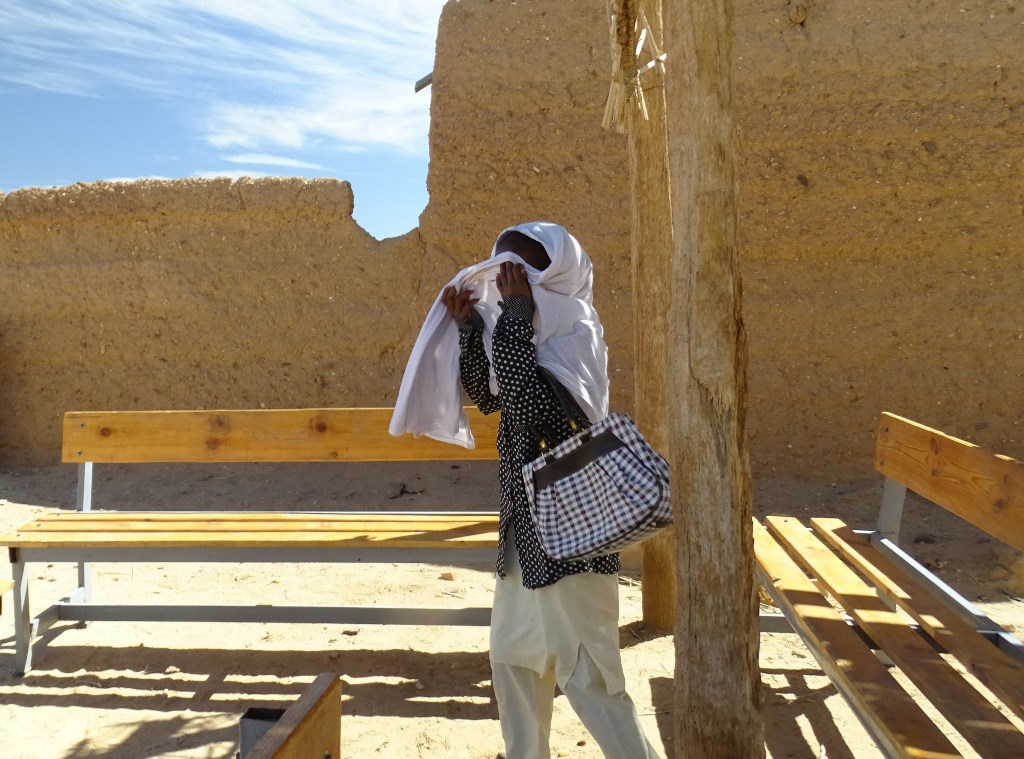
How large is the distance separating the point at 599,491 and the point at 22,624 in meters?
2.67

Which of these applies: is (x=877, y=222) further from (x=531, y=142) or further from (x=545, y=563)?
(x=545, y=563)

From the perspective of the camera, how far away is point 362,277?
632 centimetres

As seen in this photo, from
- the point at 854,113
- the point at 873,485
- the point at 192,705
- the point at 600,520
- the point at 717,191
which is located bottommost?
the point at 192,705

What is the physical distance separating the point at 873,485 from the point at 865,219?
169cm

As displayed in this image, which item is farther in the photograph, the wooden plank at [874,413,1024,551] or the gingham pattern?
the wooden plank at [874,413,1024,551]

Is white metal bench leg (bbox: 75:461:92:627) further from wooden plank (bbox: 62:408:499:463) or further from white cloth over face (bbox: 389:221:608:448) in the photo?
white cloth over face (bbox: 389:221:608:448)

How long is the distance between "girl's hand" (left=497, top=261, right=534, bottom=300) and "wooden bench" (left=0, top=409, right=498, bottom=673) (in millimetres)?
1176

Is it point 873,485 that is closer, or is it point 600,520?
point 600,520

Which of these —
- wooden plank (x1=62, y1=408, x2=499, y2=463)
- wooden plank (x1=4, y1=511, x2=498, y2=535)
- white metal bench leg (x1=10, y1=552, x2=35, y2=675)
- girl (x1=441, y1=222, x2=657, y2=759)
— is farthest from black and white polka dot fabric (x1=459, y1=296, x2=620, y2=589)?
white metal bench leg (x1=10, y1=552, x2=35, y2=675)

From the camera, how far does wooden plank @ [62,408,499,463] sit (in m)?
3.89

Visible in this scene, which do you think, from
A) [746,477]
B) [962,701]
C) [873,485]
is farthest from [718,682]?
[873,485]

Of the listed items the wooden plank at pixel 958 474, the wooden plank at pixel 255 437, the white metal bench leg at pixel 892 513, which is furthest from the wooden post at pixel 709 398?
the wooden plank at pixel 255 437

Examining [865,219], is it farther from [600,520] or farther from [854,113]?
[600,520]

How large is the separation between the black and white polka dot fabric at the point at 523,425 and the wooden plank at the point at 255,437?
4.42 feet
